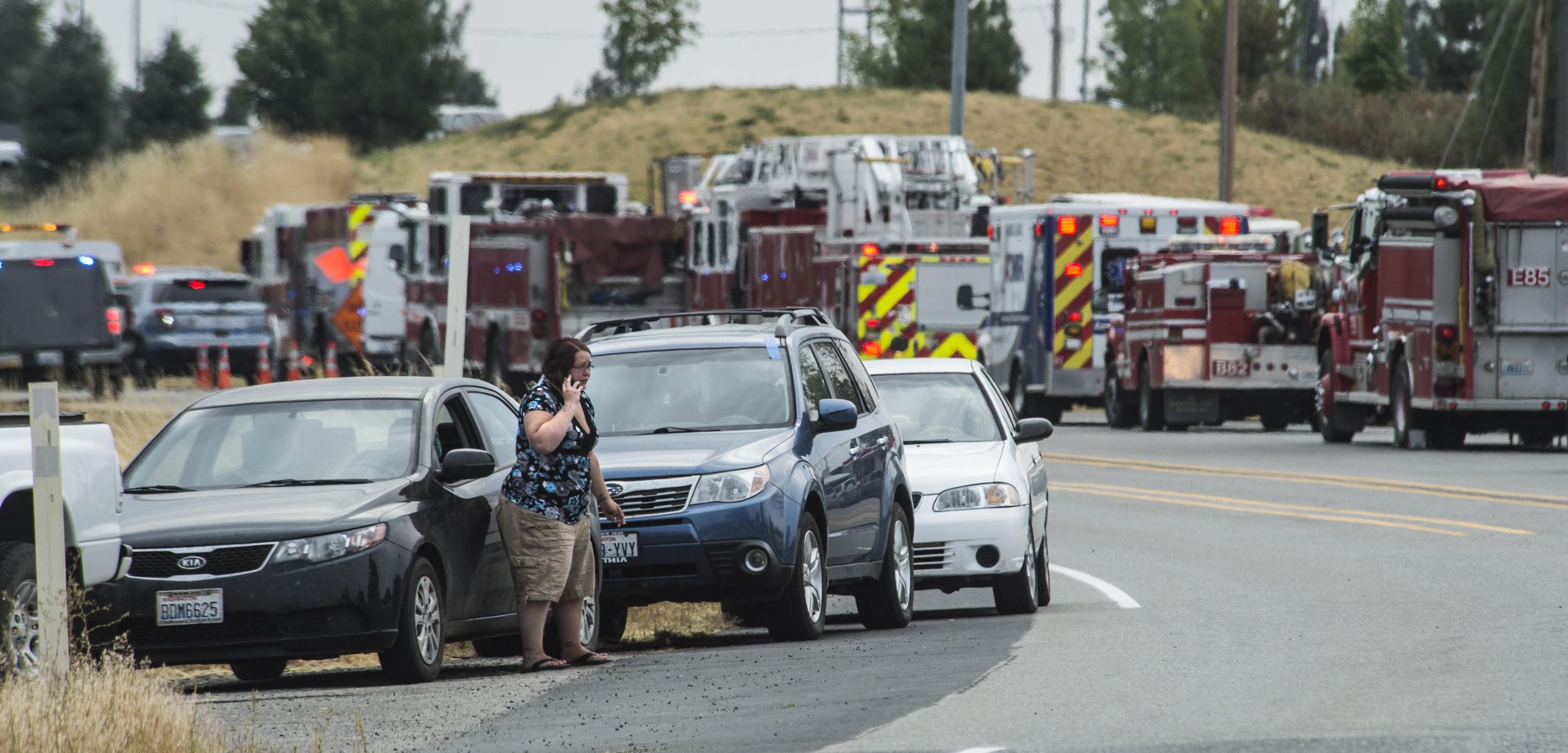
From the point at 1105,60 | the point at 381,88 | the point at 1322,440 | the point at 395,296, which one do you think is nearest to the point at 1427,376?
the point at 1322,440

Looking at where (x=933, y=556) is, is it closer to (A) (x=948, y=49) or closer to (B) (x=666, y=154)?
(B) (x=666, y=154)

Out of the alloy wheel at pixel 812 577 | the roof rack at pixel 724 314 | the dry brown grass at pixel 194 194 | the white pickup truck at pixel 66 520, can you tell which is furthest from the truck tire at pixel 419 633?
the dry brown grass at pixel 194 194

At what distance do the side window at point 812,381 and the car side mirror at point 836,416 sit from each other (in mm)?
259

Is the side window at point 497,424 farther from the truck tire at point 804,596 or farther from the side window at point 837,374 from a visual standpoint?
the side window at point 837,374

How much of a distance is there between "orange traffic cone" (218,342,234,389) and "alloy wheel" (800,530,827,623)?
21.3m

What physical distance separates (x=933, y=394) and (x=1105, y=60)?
316 ft

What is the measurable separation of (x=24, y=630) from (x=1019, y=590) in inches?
248

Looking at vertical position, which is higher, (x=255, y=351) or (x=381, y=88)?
(x=381, y=88)

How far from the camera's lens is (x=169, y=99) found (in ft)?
284

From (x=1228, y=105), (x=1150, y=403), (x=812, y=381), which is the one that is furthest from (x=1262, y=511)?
(x=1228, y=105)

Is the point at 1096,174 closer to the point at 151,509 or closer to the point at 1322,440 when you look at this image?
the point at 1322,440

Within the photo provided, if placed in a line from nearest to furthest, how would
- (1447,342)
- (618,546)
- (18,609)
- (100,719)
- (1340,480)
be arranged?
(100,719) → (18,609) → (618,546) → (1340,480) → (1447,342)

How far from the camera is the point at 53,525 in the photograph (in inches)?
348

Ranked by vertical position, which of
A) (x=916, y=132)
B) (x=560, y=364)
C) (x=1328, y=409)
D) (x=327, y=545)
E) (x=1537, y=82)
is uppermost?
(x=1537, y=82)
